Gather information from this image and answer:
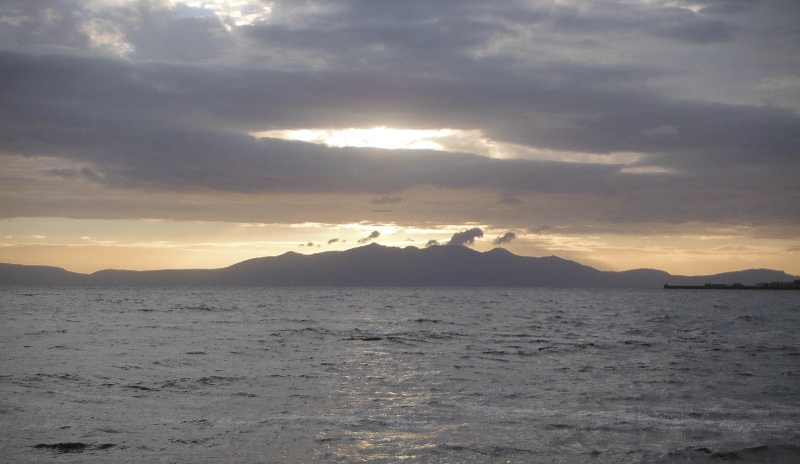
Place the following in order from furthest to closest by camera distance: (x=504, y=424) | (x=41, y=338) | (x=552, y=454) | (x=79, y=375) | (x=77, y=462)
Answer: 1. (x=41, y=338)
2. (x=79, y=375)
3. (x=504, y=424)
4. (x=552, y=454)
5. (x=77, y=462)

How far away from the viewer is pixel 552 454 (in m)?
15.7

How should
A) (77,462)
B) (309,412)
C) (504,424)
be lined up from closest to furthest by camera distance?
(77,462) < (504,424) < (309,412)

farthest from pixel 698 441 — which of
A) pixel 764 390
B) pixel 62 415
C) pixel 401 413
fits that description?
pixel 62 415

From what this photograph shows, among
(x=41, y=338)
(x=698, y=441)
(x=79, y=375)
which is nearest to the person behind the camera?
(x=698, y=441)

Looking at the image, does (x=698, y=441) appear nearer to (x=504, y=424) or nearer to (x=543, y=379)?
(x=504, y=424)

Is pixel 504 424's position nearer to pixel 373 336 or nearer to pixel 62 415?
pixel 62 415

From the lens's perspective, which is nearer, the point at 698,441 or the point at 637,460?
the point at 637,460

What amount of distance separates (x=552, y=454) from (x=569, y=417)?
4447 mm

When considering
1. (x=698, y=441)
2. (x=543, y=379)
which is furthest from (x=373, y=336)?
(x=698, y=441)

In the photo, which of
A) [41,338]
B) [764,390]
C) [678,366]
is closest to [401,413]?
[764,390]

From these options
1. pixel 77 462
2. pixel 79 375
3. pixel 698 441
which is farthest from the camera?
pixel 79 375

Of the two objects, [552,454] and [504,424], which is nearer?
[552,454]

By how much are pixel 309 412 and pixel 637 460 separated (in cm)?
990

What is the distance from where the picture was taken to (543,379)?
90.3 feet
